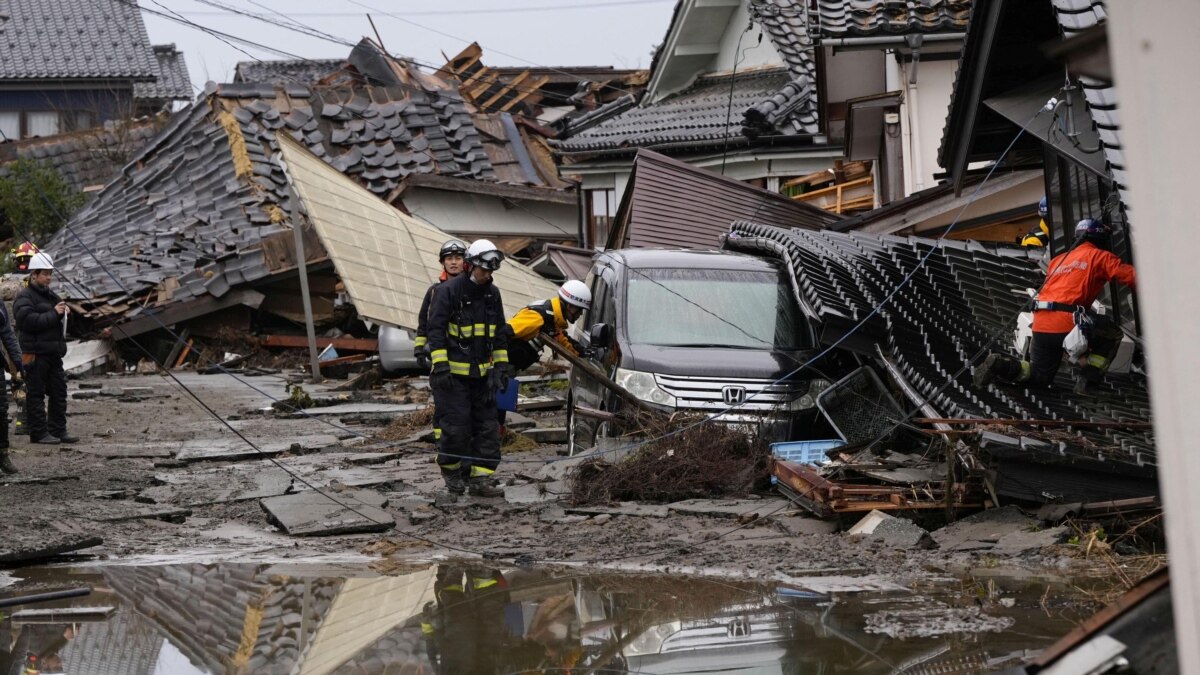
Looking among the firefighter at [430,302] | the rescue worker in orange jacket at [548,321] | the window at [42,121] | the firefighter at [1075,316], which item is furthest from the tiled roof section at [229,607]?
the window at [42,121]

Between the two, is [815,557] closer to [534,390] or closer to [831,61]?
[534,390]

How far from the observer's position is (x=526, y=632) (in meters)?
5.77

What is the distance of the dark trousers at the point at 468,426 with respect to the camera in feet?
31.9

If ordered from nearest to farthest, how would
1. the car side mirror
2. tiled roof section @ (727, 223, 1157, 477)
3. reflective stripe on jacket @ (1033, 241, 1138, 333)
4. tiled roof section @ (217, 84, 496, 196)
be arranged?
tiled roof section @ (727, 223, 1157, 477) → reflective stripe on jacket @ (1033, 241, 1138, 333) → the car side mirror → tiled roof section @ (217, 84, 496, 196)

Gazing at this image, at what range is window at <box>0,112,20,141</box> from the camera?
44.9 metres

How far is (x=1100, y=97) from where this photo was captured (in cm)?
630

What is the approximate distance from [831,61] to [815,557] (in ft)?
44.1

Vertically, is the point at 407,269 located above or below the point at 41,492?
above

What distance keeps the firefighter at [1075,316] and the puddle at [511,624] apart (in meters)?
3.29

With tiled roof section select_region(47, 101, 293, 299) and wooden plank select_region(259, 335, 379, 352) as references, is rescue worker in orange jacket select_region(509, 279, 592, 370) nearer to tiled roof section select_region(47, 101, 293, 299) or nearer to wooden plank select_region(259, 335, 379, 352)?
wooden plank select_region(259, 335, 379, 352)

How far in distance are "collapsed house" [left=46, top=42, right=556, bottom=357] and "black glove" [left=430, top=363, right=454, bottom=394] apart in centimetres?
1422

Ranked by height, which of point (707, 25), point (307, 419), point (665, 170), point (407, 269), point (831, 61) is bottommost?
point (307, 419)

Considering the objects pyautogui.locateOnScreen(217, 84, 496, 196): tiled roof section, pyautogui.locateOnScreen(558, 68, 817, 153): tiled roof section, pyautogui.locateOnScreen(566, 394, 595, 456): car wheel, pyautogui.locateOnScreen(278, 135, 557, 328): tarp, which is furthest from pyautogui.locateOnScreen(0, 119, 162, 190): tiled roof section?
pyautogui.locateOnScreen(566, 394, 595, 456): car wheel

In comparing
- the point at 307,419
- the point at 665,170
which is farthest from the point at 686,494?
the point at 665,170
